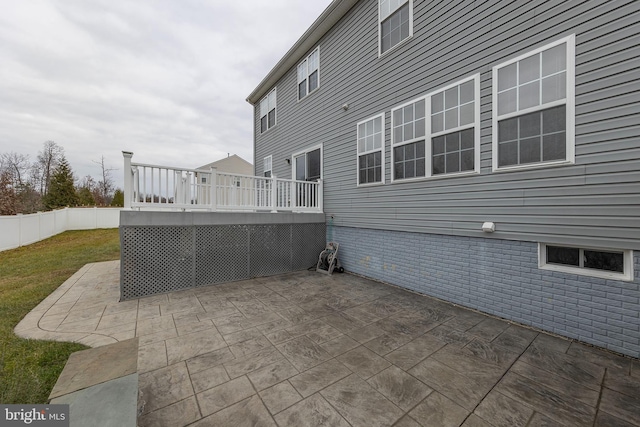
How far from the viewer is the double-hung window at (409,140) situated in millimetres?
4605

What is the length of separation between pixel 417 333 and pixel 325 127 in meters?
5.78

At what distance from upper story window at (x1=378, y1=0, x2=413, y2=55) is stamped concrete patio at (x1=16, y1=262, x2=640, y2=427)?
540 centimetres

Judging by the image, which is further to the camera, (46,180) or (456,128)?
(46,180)

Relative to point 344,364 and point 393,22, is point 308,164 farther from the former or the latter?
point 344,364

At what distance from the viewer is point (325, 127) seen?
704cm

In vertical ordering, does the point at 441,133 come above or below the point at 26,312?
above

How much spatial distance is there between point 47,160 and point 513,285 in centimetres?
3489

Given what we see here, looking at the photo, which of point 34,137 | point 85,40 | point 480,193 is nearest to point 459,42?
point 480,193

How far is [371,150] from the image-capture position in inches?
222

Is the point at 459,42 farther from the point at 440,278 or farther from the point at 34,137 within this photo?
the point at 34,137

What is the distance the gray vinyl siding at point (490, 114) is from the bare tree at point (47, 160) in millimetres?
29991

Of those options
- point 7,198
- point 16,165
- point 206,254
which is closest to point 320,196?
point 206,254

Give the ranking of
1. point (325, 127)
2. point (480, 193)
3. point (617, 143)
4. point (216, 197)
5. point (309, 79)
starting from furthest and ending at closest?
1. point (309, 79)
2. point (325, 127)
3. point (216, 197)
4. point (480, 193)
5. point (617, 143)

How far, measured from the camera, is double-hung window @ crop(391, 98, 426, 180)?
15.1 feet
